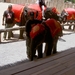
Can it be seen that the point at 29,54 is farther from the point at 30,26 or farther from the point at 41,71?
the point at 41,71

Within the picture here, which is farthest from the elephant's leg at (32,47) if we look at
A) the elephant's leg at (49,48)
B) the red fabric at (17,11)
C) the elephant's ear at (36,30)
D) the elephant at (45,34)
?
the red fabric at (17,11)

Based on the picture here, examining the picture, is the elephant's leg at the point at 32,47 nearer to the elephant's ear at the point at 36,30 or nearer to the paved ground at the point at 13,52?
the elephant's ear at the point at 36,30

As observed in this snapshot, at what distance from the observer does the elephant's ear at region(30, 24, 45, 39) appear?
4.17 metres

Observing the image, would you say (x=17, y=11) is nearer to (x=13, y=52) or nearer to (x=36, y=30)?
(x=13, y=52)

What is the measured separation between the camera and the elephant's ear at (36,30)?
164 inches

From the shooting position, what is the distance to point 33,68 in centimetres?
308

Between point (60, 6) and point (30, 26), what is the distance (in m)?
15.4

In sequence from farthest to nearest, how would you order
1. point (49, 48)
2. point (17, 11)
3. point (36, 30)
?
point (17, 11), point (49, 48), point (36, 30)

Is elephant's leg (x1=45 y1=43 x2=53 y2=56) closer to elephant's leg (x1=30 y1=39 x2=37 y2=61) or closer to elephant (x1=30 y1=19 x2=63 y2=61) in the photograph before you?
elephant (x1=30 y1=19 x2=63 y2=61)

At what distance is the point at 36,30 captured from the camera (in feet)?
13.7

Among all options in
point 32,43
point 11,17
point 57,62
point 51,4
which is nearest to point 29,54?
point 32,43

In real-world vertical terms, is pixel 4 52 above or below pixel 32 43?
below

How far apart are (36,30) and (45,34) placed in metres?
0.25

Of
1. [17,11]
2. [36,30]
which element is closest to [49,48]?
[36,30]
